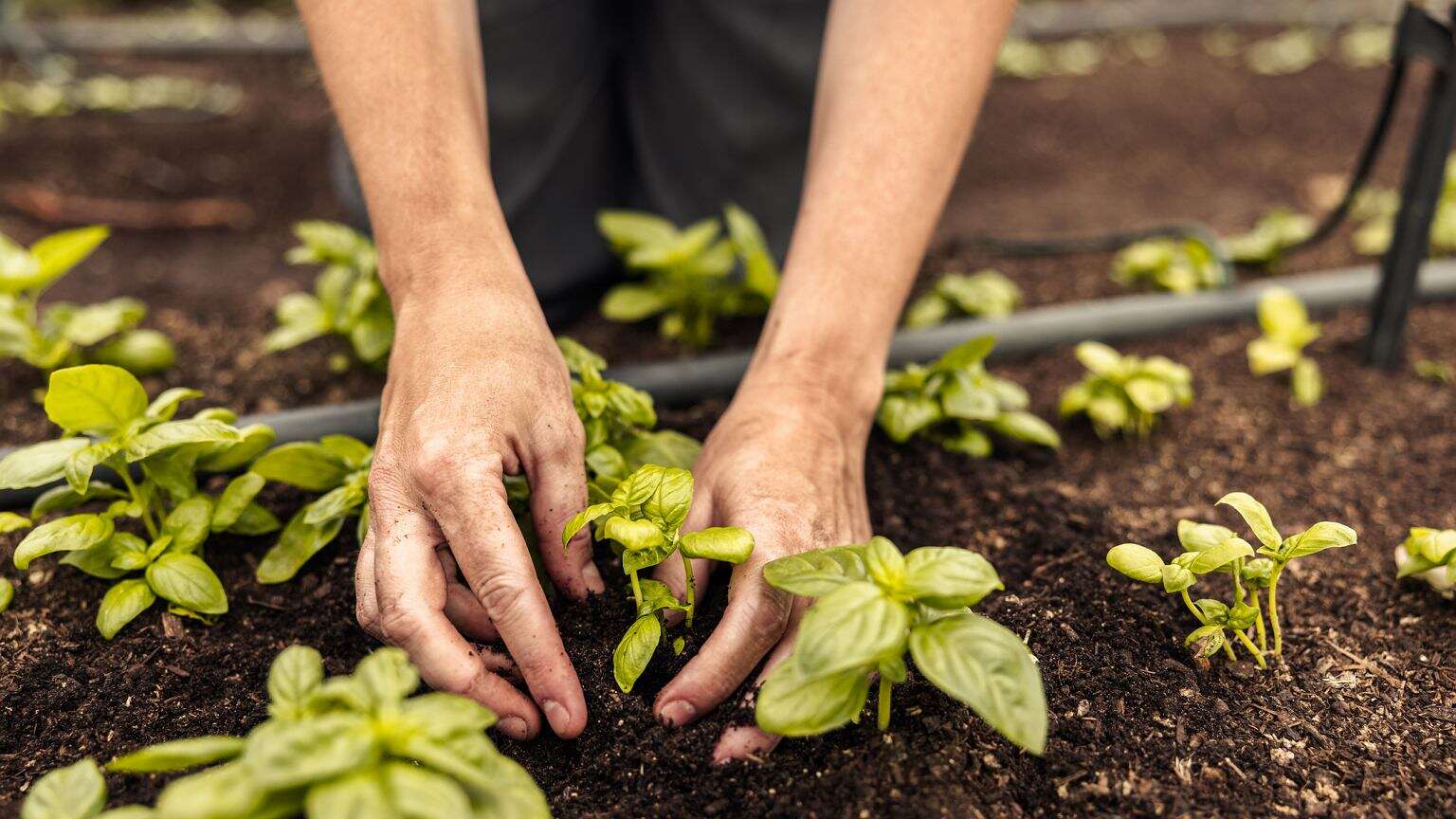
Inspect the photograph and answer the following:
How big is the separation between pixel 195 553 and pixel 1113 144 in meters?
3.39

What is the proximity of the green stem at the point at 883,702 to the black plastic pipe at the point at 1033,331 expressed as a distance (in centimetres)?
86

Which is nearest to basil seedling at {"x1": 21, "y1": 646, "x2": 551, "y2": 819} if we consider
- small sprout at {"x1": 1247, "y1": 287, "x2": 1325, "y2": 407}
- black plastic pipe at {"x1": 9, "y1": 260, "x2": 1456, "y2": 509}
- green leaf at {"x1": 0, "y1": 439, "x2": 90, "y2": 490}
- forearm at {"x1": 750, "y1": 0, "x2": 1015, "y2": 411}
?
green leaf at {"x1": 0, "y1": 439, "x2": 90, "y2": 490}

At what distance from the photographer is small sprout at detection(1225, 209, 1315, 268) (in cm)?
240

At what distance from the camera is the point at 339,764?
76 centimetres

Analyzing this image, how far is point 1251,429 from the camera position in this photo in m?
1.84

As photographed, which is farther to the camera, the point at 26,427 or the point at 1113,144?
the point at 1113,144

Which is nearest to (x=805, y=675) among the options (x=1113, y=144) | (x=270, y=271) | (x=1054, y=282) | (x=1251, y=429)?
(x=1251, y=429)

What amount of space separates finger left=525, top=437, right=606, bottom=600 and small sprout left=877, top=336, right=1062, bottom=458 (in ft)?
2.00

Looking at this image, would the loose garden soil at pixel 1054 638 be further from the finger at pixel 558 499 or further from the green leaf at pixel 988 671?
the green leaf at pixel 988 671

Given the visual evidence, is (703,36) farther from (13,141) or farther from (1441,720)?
(13,141)

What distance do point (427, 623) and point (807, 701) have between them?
402 mm

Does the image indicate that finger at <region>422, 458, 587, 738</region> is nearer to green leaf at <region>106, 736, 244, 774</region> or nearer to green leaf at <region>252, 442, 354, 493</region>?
green leaf at <region>106, 736, 244, 774</region>

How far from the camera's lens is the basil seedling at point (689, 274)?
1.81m

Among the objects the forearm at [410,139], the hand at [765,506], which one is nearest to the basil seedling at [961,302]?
the hand at [765,506]
